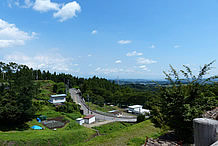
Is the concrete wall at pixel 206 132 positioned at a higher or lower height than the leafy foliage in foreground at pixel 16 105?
higher

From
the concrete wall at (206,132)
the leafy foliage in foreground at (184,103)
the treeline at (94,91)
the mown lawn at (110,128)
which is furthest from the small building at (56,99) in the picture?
the concrete wall at (206,132)

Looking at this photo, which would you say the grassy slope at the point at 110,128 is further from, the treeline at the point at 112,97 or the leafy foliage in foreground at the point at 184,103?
the treeline at the point at 112,97

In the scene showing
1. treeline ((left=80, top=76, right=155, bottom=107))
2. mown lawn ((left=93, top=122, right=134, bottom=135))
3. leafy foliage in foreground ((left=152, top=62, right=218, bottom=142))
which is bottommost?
mown lawn ((left=93, top=122, right=134, bottom=135))

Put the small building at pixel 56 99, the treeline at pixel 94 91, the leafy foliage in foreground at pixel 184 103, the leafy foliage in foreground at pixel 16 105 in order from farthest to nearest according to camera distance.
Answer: the treeline at pixel 94 91
the small building at pixel 56 99
the leafy foliage in foreground at pixel 16 105
the leafy foliage in foreground at pixel 184 103

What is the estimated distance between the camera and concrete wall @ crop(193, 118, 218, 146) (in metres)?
1.17

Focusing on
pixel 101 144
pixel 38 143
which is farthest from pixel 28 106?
pixel 101 144

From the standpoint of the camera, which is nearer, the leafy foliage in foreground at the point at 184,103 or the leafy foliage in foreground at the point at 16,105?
the leafy foliage in foreground at the point at 184,103

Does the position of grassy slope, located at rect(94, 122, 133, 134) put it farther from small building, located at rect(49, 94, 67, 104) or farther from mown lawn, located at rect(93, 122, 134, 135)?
small building, located at rect(49, 94, 67, 104)

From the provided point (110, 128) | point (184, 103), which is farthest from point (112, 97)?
point (184, 103)

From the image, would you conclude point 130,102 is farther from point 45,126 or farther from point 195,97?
point 195,97

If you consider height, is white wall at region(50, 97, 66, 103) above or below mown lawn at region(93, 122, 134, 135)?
above

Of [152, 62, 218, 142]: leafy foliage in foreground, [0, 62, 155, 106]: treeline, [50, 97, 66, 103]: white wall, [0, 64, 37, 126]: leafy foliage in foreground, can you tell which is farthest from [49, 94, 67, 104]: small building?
[152, 62, 218, 142]: leafy foliage in foreground

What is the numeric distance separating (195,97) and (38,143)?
15.4 m

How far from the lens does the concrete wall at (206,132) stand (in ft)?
3.84
